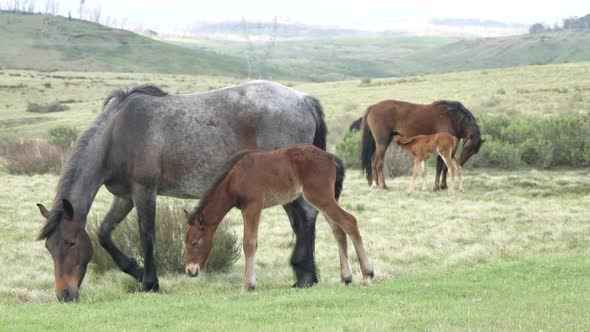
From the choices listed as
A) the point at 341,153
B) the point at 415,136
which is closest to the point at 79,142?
the point at 415,136

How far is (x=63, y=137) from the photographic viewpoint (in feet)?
105

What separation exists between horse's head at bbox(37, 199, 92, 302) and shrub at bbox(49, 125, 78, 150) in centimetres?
2319

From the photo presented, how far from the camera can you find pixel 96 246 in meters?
10.4

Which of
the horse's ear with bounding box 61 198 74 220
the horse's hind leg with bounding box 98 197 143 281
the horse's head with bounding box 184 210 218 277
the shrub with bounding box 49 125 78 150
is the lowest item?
the shrub with bounding box 49 125 78 150

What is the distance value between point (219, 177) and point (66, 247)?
1709 mm

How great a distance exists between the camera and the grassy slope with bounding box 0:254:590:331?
21.0 ft

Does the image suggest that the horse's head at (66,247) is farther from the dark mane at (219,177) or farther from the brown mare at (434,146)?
the brown mare at (434,146)

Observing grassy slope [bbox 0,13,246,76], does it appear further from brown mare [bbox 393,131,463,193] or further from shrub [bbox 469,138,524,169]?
brown mare [bbox 393,131,463,193]

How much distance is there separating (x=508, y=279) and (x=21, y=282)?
573 centimetres

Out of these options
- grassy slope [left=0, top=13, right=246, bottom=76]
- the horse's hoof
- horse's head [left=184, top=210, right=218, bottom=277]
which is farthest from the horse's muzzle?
grassy slope [left=0, top=13, right=246, bottom=76]

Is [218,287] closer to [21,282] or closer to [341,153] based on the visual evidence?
[21,282]

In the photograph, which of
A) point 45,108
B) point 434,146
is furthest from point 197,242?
point 45,108

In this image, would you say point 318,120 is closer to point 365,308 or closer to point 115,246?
point 115,246

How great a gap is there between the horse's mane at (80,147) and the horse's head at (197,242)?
1.35 metres
